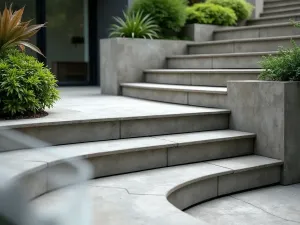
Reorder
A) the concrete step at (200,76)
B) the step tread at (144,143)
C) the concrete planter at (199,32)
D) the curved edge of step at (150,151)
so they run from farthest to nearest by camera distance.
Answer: the concrete planter at (199,32) < the concrete step at (200,76) < the step tread at (144,143) < the curved edge of step at (150,151)

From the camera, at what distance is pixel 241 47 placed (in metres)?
5.83

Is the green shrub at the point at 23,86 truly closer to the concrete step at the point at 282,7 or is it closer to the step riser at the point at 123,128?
the step riser at the point at 123,128

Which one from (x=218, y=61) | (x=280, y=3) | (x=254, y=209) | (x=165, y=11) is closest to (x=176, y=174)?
(x=254, y=209)

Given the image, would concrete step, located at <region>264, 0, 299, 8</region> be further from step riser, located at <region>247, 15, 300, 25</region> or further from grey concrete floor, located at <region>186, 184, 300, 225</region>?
grey concrete floor, located at <region>186, 184, 300, 225</region>

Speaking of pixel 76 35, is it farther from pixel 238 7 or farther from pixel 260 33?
pixel 260 33

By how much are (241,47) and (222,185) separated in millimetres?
3096

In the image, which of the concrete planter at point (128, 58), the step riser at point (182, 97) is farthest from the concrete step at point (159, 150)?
the concrete planter at point (128, 58)

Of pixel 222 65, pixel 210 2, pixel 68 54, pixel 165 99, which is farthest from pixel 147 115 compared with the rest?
pixel 68 54

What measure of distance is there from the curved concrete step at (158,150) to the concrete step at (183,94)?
0.47 m

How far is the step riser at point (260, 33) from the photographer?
5954mm

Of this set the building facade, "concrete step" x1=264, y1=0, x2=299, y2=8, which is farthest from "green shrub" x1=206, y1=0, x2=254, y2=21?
the building facade

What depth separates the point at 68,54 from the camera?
29.2ft

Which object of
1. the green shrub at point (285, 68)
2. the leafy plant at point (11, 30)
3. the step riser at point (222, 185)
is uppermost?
the leafy plant at point (11, 30)

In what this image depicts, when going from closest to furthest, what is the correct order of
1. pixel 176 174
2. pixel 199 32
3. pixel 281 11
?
pixel 176 174
pixel 199 32
pixel 281 11
